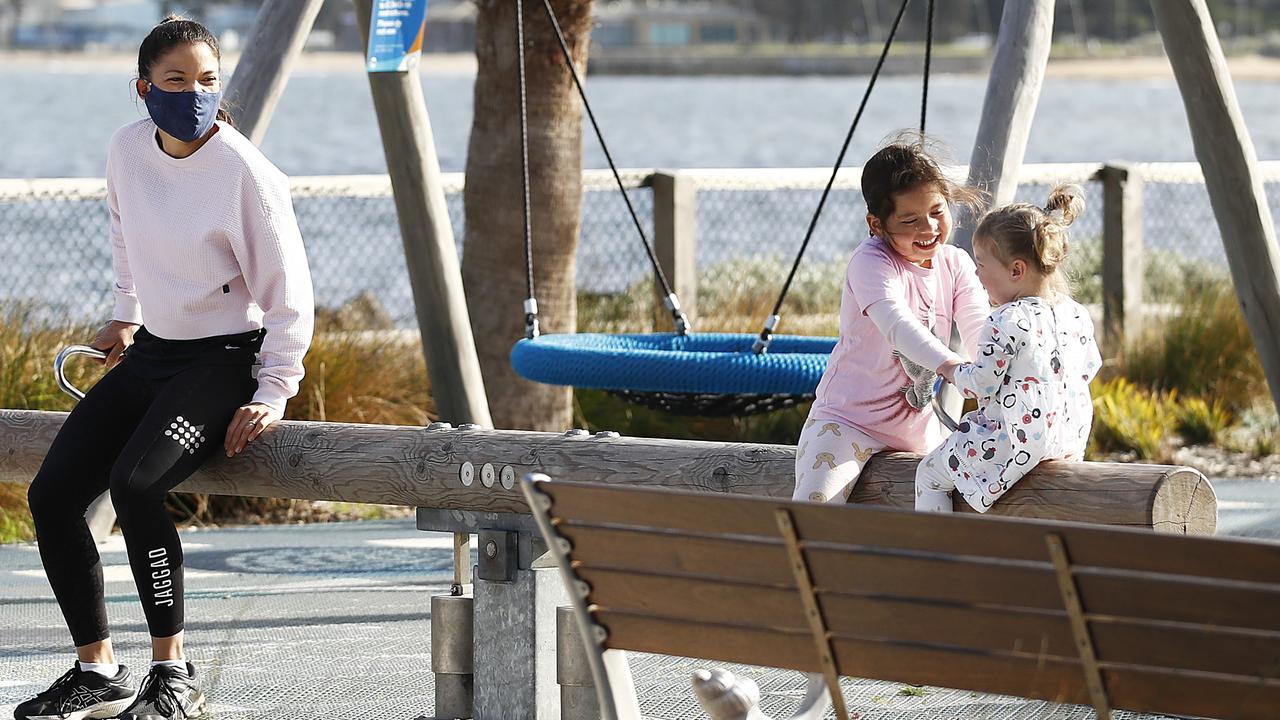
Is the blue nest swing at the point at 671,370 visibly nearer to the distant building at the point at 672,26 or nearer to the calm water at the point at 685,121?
the calm water at the point at 685,121

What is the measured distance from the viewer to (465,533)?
398cm

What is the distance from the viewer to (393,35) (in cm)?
606

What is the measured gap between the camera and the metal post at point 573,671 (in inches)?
146

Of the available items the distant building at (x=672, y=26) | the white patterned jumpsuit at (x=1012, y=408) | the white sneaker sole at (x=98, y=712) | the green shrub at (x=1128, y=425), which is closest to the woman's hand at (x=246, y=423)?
the white sneaker sole at (x=98, y=712)

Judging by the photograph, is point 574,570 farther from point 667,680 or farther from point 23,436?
point 23,436

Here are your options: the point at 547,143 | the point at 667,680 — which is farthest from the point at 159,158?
the point at 547,143

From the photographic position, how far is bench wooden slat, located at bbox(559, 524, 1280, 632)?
2.42 metres

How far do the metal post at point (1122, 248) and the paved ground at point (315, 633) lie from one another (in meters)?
3.33

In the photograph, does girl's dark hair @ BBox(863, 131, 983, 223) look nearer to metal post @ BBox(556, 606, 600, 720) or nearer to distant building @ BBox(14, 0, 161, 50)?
metal post @ BBox(556, 606, 600, 720)

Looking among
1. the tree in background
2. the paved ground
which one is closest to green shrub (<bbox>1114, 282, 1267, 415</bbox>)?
the paved ground

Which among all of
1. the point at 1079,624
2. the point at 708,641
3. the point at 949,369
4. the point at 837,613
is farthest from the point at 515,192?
the point at 1079,624

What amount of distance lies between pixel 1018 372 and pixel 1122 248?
708 centimetres

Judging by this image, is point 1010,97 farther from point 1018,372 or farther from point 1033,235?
point 1018,372

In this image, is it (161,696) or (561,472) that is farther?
(161,696)
